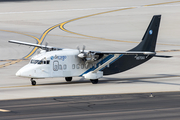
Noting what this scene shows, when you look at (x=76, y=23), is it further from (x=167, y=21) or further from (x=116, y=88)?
(x=116, y=88)

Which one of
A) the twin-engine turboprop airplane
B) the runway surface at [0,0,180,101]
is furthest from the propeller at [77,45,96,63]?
the runway surface at [0,0,180,101]

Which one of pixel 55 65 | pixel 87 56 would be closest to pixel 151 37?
pixel 87 56

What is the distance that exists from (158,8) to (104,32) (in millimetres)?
28053

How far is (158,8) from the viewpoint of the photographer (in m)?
99.8

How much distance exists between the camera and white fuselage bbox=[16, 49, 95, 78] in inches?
1405

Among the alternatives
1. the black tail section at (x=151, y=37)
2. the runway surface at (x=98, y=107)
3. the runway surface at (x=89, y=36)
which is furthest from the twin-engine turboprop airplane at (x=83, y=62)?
the runway surface at (x=98, y=107)

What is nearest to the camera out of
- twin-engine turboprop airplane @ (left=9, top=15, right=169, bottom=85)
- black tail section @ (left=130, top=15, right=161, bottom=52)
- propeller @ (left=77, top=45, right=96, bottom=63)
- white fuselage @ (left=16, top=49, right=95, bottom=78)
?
white fuselage @ (left=16, top=49, right=95, bottom=78)

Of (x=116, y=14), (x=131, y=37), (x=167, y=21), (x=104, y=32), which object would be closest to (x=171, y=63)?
(x=131, y=37)

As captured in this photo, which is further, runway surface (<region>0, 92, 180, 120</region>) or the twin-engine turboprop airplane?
the twin-engine turboprop airplane

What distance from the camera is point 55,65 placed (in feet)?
121

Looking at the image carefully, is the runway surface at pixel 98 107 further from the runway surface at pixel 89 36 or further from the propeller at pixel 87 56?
the propeller at pixel 87 56

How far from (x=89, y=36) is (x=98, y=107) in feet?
163

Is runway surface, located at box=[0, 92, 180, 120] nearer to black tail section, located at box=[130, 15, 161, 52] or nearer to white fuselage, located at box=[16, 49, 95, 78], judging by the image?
white fuselage, located at box=[16, 49, 95, 78]

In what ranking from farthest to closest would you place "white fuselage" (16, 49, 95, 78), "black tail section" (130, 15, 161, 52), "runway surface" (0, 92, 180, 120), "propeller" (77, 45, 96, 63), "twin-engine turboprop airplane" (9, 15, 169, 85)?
"black tail section" (130, 15, 161, 52) → "propeller" (77, 45, 96, 63) → "twin-engine turboprop airplane" (9, 15, 169, 85) → "white fuselage" (16, 49, 95, 78) → "runway surface" (0, 92, 180, 120)
